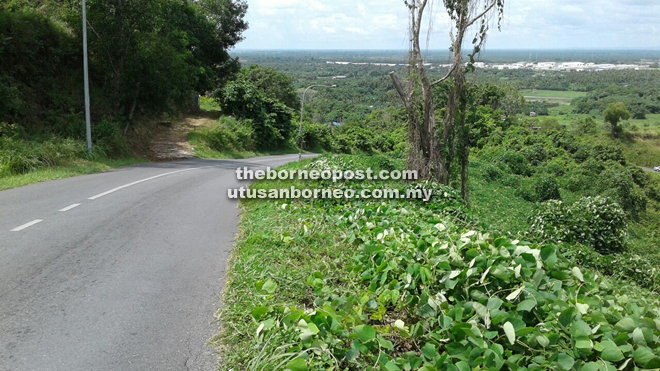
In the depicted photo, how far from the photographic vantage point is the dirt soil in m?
25.2

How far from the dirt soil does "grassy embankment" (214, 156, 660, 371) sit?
69.0ft

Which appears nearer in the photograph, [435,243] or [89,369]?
[89,369]

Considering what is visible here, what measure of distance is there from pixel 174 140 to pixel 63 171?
45.3ft

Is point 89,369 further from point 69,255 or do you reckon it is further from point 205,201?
point 205,201

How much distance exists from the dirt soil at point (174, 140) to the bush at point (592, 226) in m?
18.1

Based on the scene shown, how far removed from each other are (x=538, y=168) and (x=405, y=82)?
2954cm

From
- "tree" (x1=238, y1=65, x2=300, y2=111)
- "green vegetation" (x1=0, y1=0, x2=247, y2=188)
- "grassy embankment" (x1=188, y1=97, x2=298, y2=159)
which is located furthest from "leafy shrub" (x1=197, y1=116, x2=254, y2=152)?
"tree" (x1=238, y1=65, x2=300, y2=111)

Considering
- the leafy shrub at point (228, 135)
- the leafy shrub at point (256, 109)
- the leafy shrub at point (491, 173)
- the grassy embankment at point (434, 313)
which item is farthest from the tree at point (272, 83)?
the grassy embankment at point (434, 313)

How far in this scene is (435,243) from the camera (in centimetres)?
450

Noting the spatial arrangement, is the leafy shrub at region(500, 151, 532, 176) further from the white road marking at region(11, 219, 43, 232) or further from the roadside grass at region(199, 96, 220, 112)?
the white road marking at region(11, 219, 43, 232)

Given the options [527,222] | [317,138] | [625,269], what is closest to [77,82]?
[527,222]

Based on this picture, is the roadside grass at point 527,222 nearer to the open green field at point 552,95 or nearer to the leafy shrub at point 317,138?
the leafy shrub at point 317,138

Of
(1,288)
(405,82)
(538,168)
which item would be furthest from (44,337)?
A: (538,168)

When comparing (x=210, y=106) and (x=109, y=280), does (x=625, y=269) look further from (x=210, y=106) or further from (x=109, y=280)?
(x=210, y=106)
